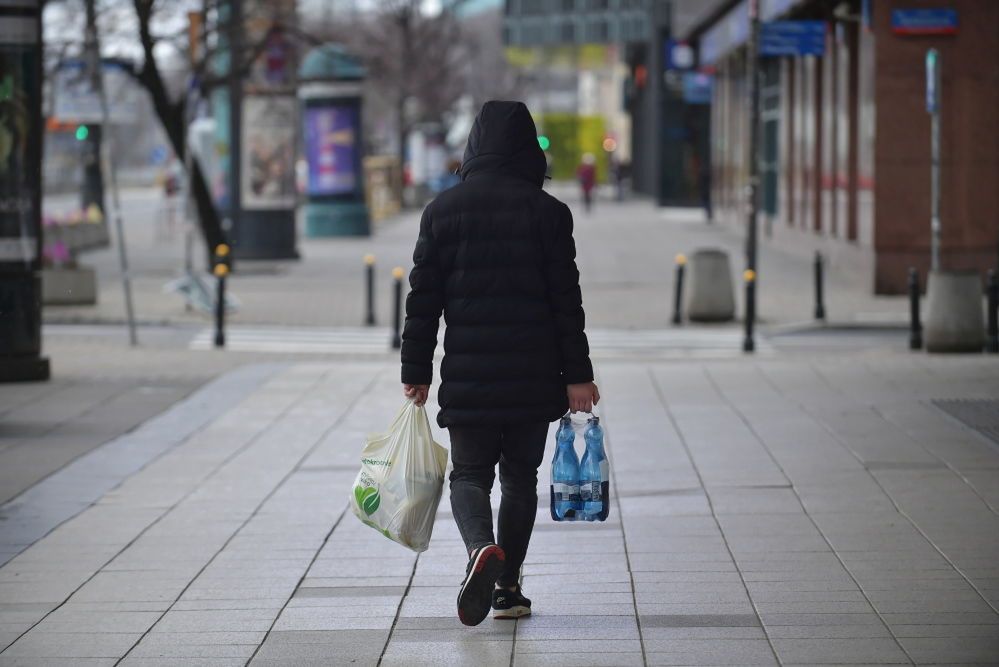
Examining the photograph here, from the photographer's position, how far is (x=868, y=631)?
19.4ft

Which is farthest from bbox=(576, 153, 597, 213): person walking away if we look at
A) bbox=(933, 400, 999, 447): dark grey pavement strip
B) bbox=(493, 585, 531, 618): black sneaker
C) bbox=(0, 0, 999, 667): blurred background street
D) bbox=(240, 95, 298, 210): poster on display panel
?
bbox=(493, 585, 531, 618): black sneaker

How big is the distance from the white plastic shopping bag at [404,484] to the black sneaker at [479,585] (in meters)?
0.37

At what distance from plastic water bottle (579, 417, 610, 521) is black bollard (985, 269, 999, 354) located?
9.95 meters

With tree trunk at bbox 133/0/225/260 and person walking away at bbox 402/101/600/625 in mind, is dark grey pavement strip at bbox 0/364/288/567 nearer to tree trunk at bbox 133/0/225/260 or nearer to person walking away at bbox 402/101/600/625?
person walking away at bbox 402/101/600/625

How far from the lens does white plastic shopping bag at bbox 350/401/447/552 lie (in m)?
6.16

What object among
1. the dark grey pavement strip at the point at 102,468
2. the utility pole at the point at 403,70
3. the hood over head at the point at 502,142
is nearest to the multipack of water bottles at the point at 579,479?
the hood over head at the point at 502,142

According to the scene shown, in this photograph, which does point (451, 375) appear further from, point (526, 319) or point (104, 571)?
point (104, 571)

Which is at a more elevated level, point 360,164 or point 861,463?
point 360,164

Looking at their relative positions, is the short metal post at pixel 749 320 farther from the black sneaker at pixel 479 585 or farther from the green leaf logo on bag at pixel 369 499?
the black sneaker at pixel 479 585

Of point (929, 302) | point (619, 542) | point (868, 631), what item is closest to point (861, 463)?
point (619, 542)

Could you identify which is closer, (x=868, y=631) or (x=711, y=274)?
(x=868, y=631)

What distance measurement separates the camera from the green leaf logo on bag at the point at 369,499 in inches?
244

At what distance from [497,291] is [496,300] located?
30 millimetres

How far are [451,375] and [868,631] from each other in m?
1.60
